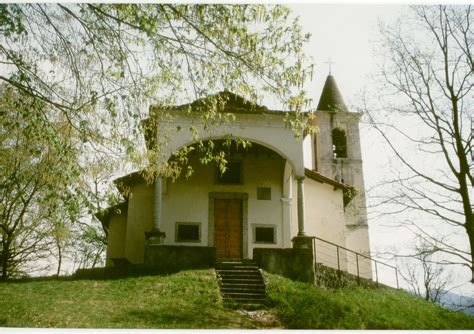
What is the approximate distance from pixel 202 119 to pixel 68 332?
3485mm

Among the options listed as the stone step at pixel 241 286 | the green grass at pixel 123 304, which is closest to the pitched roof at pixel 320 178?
the stone step at pixel 241 286

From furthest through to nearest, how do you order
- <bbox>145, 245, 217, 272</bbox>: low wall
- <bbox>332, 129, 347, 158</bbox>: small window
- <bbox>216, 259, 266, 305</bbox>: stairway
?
<bbox>332, 129, 347, 158</bbox>: small window → <bbox>145, 245, 217, 272</bbox>: low wall → <bbox>216, 259, 266, 305</bbox>: stairway

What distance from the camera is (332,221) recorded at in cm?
1480

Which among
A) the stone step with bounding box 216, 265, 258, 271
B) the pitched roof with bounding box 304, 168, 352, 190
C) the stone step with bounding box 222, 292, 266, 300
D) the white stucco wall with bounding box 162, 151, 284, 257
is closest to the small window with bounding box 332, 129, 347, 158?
the pitched roof with bounding box 304, 168, 352, 190

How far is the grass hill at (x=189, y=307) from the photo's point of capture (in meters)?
6.45

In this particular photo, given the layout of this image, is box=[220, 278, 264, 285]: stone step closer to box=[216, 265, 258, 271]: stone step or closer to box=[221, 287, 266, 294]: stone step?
box=[221, 287, 266, 294]: stone step

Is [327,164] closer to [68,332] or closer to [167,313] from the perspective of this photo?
[167,313]

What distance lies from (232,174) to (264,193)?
125 centimetres

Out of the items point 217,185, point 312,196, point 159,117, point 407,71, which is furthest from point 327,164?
point 159,117

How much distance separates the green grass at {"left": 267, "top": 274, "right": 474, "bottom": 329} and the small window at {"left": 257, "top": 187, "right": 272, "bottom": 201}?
14.9 ft

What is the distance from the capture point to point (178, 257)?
10523 mm

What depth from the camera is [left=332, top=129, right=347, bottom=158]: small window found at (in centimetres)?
2073

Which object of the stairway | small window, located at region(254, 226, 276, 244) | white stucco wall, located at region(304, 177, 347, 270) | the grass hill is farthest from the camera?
white stucco wall, located at region(304, 177, 347, 270)

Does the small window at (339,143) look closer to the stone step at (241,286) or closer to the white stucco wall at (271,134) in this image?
the white stucco wall at (271,134)
